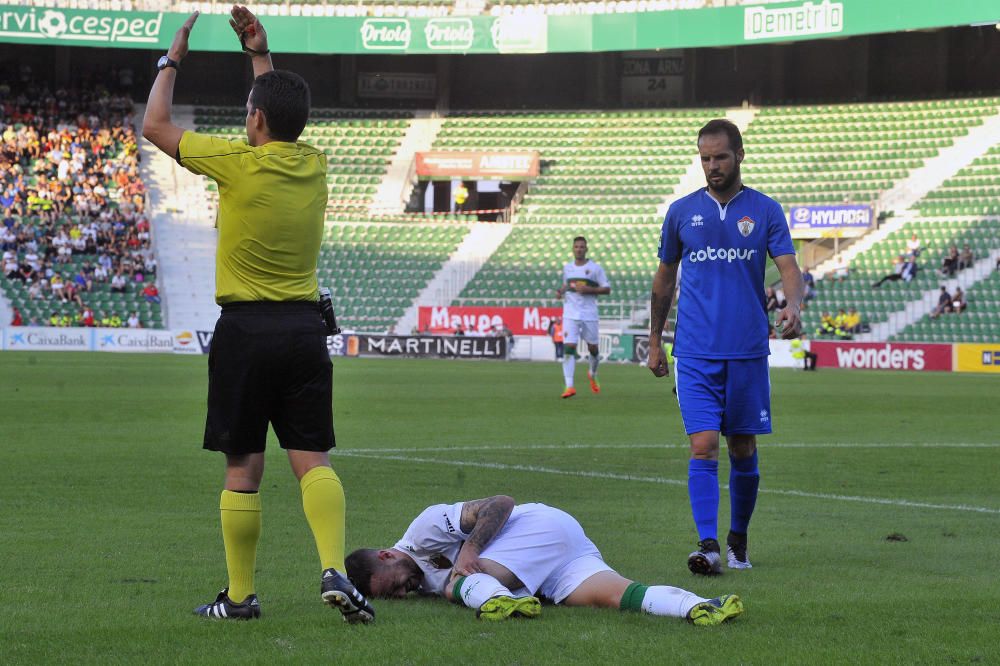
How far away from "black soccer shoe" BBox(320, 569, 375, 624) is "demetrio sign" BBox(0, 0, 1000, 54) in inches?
1570

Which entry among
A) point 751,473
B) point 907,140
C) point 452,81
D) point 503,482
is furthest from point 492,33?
point 751,473

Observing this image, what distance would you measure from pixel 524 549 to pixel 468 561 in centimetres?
23

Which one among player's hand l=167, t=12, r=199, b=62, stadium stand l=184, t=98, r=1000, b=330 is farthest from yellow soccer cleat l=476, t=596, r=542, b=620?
stadium stand l=184, t=98, r=1000, b=330

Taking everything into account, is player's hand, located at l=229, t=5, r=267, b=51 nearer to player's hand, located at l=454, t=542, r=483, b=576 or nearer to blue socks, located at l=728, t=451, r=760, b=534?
player's hand, located at l=454, t=542, r=483, b=576

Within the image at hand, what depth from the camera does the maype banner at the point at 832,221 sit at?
1581 inches

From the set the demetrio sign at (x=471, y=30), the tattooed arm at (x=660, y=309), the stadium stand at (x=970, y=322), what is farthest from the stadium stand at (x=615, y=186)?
the tattooed arm at (x=660, y=309)

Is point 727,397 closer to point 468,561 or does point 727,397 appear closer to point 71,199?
point 468,561

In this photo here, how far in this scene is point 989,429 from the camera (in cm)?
1541

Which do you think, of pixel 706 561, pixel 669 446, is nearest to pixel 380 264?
pixel 669 446

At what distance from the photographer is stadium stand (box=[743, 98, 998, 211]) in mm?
42344

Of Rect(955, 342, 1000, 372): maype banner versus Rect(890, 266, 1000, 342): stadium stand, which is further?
Rect(890, 266, 1000, 342): stadium stand

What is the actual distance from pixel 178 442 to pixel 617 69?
40.0 m

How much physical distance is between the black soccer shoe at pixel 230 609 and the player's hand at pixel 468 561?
812mm

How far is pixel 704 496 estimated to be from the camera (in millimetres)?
6484
